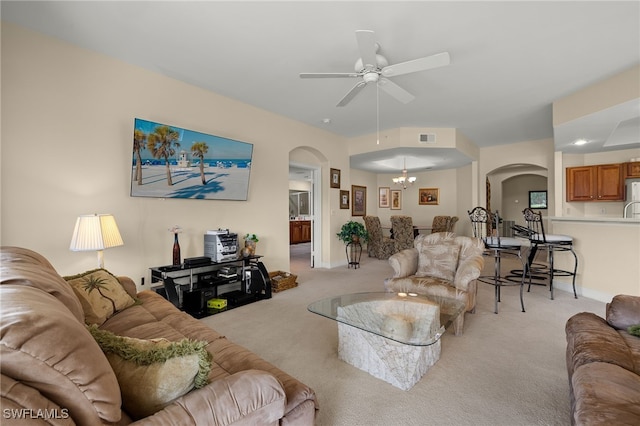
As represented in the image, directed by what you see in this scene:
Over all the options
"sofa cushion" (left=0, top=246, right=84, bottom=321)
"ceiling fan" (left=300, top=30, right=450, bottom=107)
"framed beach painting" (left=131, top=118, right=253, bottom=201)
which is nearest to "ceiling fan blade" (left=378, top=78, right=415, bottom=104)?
"ceiling fan" (left=300, top=30, right=450, bottom=107)

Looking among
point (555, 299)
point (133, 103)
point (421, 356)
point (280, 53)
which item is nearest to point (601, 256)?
point (555, 299)

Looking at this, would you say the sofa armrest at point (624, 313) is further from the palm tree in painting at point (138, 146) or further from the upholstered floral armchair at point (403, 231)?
the upholstered floral armchair at point (403, 231)

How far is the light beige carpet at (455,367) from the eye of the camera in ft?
5.40

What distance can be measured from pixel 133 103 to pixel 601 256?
6.03 m

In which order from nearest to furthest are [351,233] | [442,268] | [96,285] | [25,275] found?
[25,275] → [96,285] → [442,268] → [351,233]

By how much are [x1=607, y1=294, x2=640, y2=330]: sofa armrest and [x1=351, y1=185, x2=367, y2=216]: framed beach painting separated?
621cm

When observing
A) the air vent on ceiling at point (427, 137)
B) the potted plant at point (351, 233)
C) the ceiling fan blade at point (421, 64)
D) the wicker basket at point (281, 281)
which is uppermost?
the air vent on ceiling at point (427, 137)

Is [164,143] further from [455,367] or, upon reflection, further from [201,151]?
[455,367]

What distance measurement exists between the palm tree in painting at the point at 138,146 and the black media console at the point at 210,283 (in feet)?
3.44

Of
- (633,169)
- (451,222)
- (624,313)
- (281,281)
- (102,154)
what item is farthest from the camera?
(451,222)

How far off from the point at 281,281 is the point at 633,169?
676 centimetres

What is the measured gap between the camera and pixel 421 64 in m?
2.29

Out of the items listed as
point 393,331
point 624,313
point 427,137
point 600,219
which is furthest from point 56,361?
point 427,137

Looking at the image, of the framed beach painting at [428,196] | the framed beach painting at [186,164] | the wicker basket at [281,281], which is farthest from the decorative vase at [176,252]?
the framed beach painting at [428,196]
